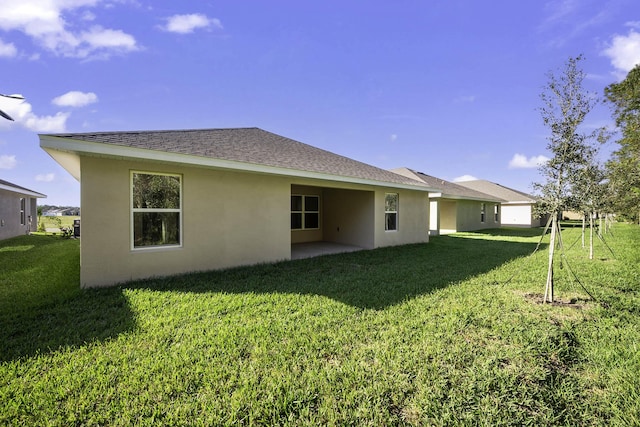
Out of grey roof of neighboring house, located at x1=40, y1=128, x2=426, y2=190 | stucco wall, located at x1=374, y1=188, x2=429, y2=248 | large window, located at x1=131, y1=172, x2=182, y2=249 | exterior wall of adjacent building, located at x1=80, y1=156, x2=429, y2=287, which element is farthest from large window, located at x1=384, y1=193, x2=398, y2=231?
large window, located at x1=131, y1=172, x2=182, y2=249

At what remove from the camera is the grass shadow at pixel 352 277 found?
570 cm

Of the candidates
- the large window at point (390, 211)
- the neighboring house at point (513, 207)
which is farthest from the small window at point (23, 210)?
the neighboring house at point (513, 207)

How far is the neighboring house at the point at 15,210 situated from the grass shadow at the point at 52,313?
43.2ft

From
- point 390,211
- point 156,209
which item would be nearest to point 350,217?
point 390,211

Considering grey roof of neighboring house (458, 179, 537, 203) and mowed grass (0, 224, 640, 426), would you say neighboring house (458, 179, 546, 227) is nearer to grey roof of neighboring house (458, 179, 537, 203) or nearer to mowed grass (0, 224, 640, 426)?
grey roof of neighboring house (458, 179, 537, 203)

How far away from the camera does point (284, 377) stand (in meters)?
2.83

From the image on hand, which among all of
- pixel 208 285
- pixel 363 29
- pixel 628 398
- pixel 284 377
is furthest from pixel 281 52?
pixel 628 398

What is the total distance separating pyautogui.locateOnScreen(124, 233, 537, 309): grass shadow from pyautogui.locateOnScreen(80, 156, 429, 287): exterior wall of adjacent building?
0.43 meters

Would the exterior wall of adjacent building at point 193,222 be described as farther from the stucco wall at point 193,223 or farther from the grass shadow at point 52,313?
the grass shadow at point 52,313

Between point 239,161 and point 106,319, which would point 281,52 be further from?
point 106,319

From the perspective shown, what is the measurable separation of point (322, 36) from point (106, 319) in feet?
39.8

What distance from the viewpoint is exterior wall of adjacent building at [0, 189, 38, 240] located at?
16.1m

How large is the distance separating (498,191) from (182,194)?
34052 mm

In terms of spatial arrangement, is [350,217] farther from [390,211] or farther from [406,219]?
[406,219]
